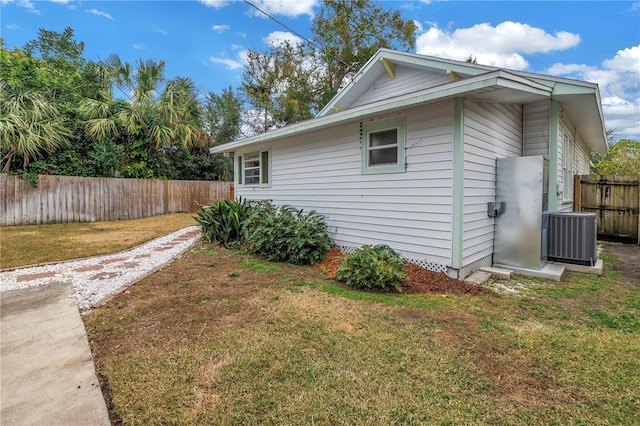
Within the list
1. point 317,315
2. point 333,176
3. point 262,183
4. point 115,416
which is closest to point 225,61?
point 262,183

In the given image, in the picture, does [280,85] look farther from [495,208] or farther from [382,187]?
[495,208]

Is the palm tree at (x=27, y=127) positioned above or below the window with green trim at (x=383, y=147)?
above

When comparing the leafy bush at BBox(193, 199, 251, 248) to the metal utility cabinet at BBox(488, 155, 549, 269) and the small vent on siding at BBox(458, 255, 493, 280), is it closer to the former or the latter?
the small vent on siding at BBox(458, 255, 493, 280)

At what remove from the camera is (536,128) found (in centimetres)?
579

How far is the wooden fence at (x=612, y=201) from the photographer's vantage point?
750 centimetres

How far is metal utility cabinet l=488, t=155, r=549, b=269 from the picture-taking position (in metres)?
4.60

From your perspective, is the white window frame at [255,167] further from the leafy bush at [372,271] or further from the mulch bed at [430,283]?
the leafy bush at [372,271]

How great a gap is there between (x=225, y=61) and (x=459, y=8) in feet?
33.8

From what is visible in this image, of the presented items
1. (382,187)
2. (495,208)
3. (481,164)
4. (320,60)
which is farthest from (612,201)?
(320,60)

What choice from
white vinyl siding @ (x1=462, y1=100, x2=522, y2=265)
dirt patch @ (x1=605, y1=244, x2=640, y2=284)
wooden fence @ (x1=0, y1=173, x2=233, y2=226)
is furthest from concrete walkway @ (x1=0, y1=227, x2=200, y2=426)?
dirt patch @ (x1=605, y1=244, x2=640, y2=284)

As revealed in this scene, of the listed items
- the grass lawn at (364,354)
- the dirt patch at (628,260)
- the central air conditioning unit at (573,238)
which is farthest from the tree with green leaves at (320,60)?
the grass lawn at (364,354)

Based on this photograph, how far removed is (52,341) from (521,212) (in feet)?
19.9

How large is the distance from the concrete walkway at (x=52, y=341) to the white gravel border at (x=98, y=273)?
1cm

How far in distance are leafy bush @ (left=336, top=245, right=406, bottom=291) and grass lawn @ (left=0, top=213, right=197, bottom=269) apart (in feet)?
17.1
